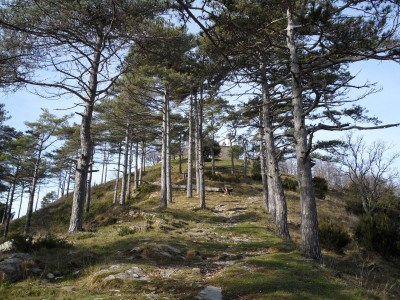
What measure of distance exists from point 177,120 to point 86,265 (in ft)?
59.3

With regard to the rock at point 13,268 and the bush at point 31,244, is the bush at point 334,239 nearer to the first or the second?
the bush at point 31,244

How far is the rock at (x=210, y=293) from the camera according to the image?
426 centimetres

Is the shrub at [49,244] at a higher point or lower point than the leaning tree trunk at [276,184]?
lower

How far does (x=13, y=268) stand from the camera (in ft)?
18.6

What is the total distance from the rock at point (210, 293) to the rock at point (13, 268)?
3419 millimetres

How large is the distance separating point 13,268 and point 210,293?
3.72m

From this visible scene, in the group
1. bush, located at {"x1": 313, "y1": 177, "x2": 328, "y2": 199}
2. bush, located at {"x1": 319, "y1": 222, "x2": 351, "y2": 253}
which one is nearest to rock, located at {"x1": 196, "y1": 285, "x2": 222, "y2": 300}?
bush, located at {"x1": 319, "y1": 222, "x2": 351, "y2": 253}

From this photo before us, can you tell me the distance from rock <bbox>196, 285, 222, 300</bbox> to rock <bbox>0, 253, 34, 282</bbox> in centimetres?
342

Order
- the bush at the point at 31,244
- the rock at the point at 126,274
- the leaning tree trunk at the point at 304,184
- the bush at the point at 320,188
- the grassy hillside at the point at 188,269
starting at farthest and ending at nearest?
the bush at the point at 320,188
the bush at the point at 31,244
the leaning tree trunk at the point at 304,184
the rock at the point at 126,274
the grassy hillside at the point at 188,269

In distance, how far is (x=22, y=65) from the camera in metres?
9.88

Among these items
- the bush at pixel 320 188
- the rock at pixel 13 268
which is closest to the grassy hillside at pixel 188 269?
the rock at pixel 13 268

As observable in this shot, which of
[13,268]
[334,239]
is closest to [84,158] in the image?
[13,268]

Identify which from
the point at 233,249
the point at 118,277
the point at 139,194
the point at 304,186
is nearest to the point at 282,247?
the point at 233,249

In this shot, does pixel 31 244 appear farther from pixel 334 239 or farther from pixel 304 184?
pixel 334 239
